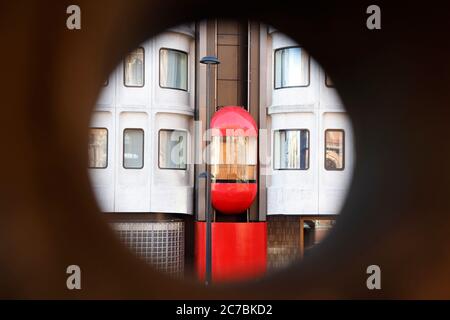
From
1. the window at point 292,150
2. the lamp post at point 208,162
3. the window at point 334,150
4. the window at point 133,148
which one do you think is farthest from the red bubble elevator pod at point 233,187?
the window at point 334,150

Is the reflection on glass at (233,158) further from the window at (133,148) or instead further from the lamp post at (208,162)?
the window at (133,148)

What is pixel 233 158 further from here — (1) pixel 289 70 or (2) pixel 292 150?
(1) pixel 289 70

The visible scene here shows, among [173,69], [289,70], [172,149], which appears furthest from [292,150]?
[173,69]

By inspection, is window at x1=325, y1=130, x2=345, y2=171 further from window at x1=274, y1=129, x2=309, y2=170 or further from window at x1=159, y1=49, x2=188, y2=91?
window at x1=159, y1=49, x2=188, y2=91

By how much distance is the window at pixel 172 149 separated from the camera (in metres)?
6.48

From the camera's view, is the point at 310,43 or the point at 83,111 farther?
the point at 310,43

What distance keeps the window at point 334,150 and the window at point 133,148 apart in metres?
2.02

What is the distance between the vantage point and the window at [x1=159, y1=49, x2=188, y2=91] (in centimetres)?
667

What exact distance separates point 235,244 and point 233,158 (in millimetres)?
1008

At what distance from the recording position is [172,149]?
21.7ft
